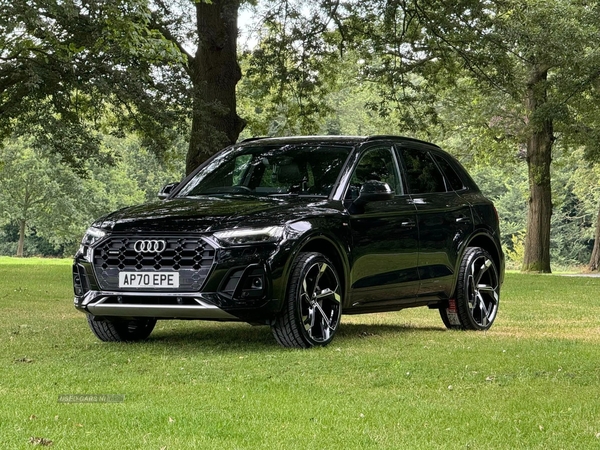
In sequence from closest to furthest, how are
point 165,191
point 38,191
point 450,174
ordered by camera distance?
point 165,191 < point 450,174 < point 38,191

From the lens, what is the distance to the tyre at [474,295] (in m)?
11.2

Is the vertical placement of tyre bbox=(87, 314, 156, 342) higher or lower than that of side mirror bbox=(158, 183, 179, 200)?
lower

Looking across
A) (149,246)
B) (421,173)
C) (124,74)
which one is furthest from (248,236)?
(124,74)

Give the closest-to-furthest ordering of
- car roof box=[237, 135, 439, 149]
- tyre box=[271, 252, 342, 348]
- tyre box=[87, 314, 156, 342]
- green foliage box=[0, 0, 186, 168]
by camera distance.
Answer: tyre box=[271, 252, 342, 348] → tyre box=[87, 314, 156, 342] → car roof box=[237, 135, 439, 149] → green foliage box=[0, 0, 186, 168]

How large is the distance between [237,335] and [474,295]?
103 inches

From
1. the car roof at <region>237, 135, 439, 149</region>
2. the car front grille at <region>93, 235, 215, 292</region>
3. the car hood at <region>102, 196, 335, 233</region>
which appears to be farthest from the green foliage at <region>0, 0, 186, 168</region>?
the car front grille at <region>93, 235, 215, 292</region>

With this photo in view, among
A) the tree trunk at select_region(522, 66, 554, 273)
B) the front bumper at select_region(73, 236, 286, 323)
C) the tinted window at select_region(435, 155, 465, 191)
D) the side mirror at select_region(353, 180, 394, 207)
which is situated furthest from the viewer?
the tree trunk at select_region(522, 66, 554, 273)

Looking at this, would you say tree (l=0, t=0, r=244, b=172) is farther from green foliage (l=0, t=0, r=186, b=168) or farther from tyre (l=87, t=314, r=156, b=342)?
tyre (l=87, t=314, r=156, b=342)

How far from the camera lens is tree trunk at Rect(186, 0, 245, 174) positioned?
22.2 m

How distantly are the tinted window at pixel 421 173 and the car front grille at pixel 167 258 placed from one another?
111 inches

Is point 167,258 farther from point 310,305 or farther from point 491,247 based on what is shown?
point 491,247

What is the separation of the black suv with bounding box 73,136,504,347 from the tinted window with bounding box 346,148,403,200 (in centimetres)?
1

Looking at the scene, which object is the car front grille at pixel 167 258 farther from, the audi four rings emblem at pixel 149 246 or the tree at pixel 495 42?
the tree at pixel 495 42

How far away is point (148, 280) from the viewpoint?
867 centimetres
